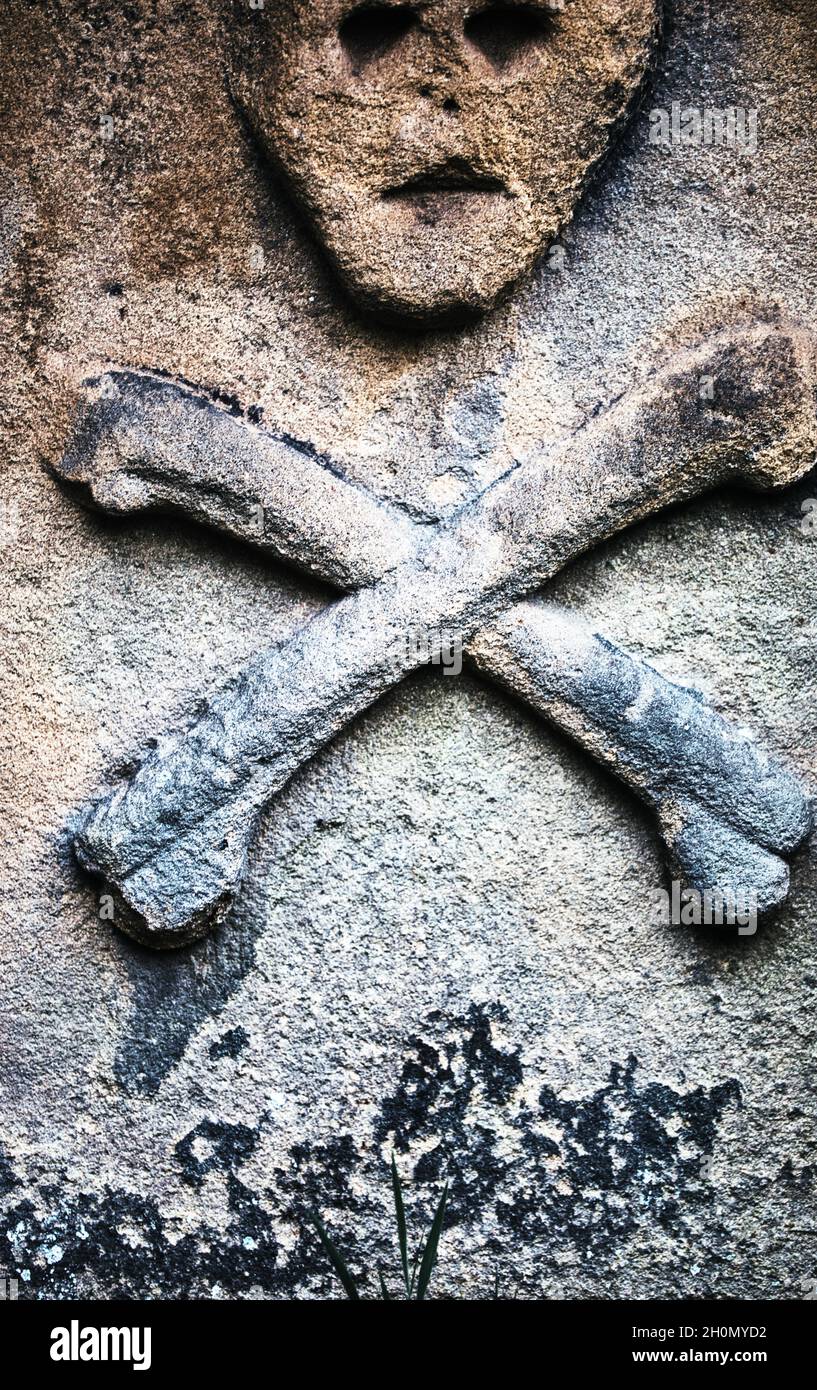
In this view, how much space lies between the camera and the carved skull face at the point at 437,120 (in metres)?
1.30

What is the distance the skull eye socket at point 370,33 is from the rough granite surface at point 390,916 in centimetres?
20

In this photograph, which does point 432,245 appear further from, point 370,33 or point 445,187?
point 370,33

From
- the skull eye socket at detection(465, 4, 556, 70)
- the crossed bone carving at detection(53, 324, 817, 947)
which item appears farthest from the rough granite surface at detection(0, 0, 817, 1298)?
the skull eye socket at detection(465, 4, 556, 70)

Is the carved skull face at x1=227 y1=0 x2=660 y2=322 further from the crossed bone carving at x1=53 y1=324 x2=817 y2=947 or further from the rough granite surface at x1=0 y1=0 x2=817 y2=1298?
the crossed bone carving at x1=53 y1=324 x2=817 y2=947

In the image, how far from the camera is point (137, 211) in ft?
4.60

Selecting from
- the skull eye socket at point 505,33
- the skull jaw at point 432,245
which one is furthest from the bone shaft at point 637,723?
the skull eye socket at point 505,33

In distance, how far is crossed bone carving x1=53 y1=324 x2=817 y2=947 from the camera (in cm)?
139

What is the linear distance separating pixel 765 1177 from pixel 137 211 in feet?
4.21

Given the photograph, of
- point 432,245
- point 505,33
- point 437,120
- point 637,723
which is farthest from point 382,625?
point 505,33

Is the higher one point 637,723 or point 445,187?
point 445,187

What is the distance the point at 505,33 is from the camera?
1.33 metres

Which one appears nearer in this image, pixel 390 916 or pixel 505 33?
pixel 505 33

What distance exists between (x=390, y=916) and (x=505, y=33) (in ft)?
3.12

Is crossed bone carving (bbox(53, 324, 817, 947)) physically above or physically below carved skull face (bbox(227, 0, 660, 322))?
below
